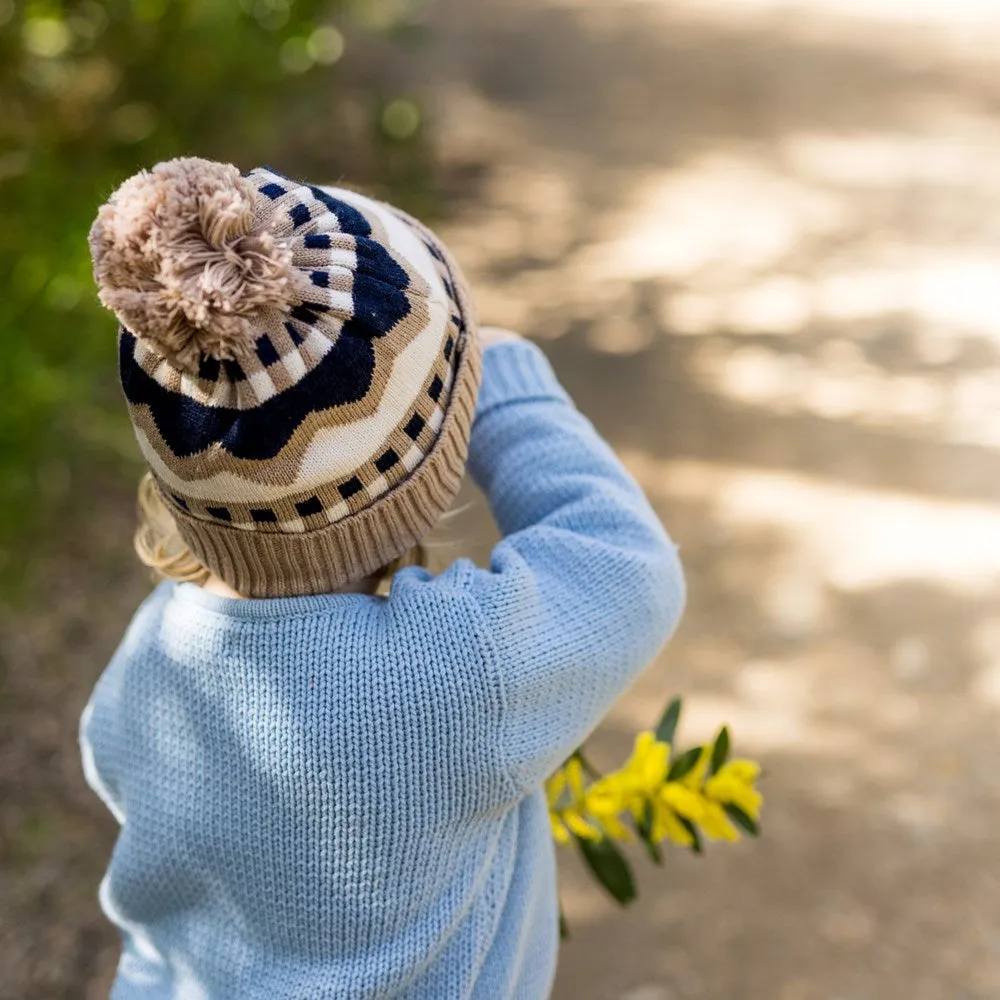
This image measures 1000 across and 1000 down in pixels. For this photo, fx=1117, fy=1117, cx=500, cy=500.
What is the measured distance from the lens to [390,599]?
3.62ft

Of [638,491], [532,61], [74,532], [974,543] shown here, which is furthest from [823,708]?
[532,61]

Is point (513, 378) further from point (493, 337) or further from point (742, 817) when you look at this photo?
point (742, 817)

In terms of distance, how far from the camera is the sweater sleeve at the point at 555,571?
3.55ft

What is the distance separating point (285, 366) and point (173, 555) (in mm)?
461

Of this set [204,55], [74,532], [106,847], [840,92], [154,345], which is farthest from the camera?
[840,92]

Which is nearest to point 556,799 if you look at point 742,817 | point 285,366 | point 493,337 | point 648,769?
point 648,769

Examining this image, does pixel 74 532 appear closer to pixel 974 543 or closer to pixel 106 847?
pixel 106 847

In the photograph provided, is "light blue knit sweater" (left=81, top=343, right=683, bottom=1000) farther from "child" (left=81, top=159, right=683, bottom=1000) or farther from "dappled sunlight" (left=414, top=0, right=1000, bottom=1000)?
"dappled sunlight" (left=414, top=0, right=1000, bottom=1000)

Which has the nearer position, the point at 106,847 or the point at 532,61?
the point at 106,847

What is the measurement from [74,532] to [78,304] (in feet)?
2.17

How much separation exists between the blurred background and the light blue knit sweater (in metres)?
0.59

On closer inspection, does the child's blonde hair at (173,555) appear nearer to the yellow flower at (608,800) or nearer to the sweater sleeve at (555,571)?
the sweater sleeve at (555,571)

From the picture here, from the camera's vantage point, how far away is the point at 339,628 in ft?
3.56

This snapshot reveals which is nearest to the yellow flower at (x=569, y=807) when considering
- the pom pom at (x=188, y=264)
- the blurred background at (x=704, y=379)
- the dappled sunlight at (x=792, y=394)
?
the blurred background at (x=704, y=379)
